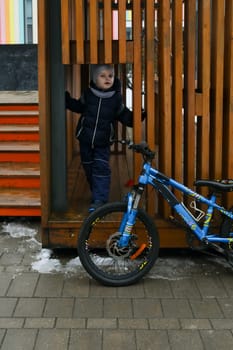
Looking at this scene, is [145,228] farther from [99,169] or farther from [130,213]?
[99,169]

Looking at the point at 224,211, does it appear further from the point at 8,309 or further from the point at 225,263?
the point at 8,309

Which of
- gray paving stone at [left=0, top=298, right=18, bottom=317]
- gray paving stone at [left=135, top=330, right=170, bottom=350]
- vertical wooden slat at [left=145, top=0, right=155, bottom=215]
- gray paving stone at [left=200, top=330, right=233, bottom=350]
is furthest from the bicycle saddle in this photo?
gray paving stone at [left=0, top=298, right=18, bottom=317]

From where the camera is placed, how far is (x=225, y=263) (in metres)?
4.86

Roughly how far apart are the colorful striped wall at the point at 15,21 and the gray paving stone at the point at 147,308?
651 inches

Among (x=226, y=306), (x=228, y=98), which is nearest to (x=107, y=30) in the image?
(x=228, y=98)

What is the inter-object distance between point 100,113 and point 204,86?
93 centimetres

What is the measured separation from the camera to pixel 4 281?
14.6 ft

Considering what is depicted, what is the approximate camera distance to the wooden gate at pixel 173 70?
4.62 metres

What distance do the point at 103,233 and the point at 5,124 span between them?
333 centimetres

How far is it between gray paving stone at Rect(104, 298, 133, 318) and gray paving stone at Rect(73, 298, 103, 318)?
0.04 metres

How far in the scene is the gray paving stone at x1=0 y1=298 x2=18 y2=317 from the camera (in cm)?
388

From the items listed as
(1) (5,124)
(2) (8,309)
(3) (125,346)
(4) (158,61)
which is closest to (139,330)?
(3) (125,346)

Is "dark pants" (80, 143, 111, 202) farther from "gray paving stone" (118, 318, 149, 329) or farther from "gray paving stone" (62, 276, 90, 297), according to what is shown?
"gray paving stone" (118, 318, 149, 329)

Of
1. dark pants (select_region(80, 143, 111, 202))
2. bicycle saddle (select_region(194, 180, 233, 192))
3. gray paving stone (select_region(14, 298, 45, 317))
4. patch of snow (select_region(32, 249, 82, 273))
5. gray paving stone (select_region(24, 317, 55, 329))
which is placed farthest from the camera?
dark pants (select_region(80, 143, 111, 202))
